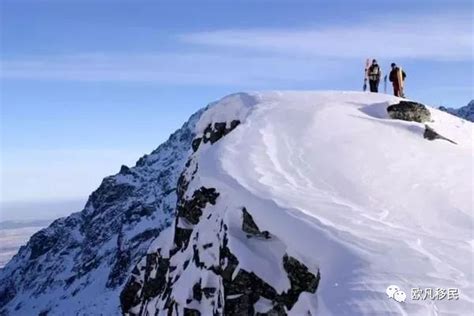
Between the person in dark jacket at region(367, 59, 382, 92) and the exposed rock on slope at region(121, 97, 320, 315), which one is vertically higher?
the person in dark jacket at region(367, 59, 382, 92)

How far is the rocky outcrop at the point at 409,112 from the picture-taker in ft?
80.0

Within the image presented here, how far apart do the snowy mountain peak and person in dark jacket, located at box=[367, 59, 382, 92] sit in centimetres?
324

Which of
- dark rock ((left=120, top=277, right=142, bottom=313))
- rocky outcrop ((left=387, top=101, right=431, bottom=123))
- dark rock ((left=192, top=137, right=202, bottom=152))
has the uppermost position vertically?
rocky outcrop ((left=387, top=101, right=431, bottom=123))

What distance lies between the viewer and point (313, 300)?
548 inches

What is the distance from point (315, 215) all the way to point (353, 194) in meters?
2.17

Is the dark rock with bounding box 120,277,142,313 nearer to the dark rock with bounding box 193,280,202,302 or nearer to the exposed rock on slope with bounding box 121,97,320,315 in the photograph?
the exposed rock on slope with bounding box 121,97,320,315

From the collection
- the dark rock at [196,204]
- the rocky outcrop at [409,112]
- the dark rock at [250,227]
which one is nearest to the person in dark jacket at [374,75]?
the rocky outcrop at [409,112]

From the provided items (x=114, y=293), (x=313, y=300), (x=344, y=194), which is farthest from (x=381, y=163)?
(x=114, y=293)

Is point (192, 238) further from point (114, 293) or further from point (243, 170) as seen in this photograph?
point (114, 293)

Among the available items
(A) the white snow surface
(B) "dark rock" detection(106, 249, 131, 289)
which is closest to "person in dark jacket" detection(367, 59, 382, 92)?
(A) the white snow surface

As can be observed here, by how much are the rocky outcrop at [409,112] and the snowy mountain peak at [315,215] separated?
0.08 m

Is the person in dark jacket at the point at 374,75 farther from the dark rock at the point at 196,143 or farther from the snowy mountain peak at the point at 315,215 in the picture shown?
the dark rock at the point at 196,143

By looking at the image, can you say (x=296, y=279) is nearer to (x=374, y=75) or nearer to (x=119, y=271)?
(x=374, y=75)

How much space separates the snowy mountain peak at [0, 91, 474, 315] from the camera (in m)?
13.2
